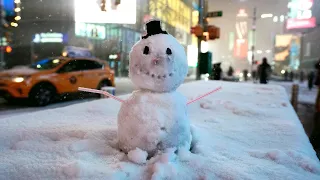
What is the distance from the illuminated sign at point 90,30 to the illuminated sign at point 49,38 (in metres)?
1.91

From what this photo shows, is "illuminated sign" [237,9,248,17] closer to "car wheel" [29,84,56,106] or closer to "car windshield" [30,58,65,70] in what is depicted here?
"car windshield" [30,58,65,70]

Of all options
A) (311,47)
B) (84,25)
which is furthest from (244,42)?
(84,25)

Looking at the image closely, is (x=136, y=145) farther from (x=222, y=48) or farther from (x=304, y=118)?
(x=222, y=48)

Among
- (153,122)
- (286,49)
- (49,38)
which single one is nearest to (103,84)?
(153,122)

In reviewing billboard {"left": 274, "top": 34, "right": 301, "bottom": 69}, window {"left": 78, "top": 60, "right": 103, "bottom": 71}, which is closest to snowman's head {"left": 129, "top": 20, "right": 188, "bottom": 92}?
window {"left": 78, "top": 60, "right": 103, "bottom": 71}

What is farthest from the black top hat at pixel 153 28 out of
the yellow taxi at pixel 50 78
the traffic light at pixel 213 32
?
the traffic light at pixel 213 32

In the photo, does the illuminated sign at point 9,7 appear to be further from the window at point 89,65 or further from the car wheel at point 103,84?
the car wheel at point 103,84

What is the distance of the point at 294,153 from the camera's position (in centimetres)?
272

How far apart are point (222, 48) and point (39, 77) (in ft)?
454

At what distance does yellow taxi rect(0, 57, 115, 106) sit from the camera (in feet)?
27.5

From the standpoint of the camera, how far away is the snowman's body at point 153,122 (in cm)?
254

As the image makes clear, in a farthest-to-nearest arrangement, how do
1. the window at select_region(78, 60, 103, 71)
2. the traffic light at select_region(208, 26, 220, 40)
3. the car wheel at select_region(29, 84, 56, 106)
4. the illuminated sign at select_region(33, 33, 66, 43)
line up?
the illuminated sign at select_region(33, 33, 66, 43)
the traffic light at select_region(208, 26, 220, 40)
the window at select_region(78, 60, 103, 71)
the car wheel at select_region(29, 84, 56, 106)

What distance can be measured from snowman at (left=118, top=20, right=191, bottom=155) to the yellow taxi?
698cm

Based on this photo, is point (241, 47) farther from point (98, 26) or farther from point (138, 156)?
point (138, 156)
